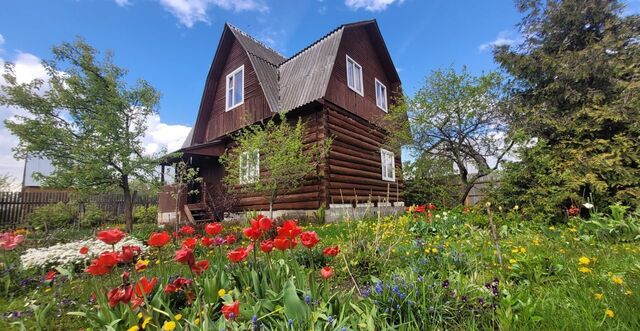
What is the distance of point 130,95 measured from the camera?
→ 10344 millimetres

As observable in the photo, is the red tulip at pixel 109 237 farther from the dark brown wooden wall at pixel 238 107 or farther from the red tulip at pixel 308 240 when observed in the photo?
the dark brown wooden wall at pixel 238 107

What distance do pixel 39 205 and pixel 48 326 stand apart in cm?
1823

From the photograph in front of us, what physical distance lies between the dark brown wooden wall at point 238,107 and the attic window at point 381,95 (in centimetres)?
636

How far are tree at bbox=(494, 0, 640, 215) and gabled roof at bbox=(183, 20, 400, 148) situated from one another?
6638mm

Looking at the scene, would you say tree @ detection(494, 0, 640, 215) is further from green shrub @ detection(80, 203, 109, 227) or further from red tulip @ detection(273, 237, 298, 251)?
green shrub @ detection(80, 203, 109, 227)

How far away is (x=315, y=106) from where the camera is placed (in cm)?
1071

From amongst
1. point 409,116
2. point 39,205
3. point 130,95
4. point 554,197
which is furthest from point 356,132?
point 39,205

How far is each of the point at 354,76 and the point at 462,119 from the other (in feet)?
16.8

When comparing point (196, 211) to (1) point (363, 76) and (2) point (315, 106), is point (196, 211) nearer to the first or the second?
(2) point (315, 106)

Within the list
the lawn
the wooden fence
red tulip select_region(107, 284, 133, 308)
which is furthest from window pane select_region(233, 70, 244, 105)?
red tulip select_region(107, 284, 133, 308)

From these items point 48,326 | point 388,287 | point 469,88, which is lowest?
point 48,326

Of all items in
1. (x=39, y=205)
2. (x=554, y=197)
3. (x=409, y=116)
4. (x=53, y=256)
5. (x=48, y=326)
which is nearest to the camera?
(x=48, y=326)

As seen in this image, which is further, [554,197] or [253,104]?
[253,104]

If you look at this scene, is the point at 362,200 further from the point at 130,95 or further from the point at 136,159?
the point at 130,95
